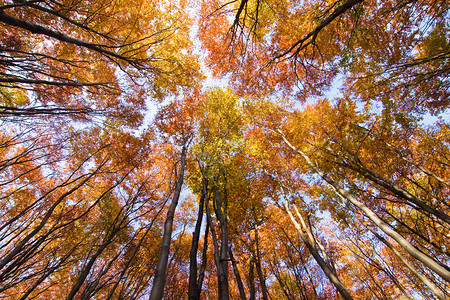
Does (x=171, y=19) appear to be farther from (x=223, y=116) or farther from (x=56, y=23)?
(x=223, y=116)

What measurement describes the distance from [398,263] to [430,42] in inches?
492

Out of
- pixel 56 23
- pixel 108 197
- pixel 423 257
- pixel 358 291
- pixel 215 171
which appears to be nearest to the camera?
pixel 423 257

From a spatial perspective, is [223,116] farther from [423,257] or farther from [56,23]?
[423,257]

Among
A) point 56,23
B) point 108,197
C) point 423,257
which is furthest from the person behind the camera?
point 108,197

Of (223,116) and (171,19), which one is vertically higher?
(171,19)

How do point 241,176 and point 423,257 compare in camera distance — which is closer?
point 423,257

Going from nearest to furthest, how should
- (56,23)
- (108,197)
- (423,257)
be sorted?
(423,257)
(56,23)
(108,197)

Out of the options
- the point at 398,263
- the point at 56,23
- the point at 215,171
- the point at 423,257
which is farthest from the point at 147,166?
the point at 398,263

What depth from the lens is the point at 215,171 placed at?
6.30m

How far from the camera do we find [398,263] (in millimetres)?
10906

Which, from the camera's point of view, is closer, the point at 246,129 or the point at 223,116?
the point at 223,116

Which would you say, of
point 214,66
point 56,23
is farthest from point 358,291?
point 56,23

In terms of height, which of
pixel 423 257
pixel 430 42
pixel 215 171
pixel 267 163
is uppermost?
pixel 267 163

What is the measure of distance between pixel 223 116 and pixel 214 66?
3.62 m
